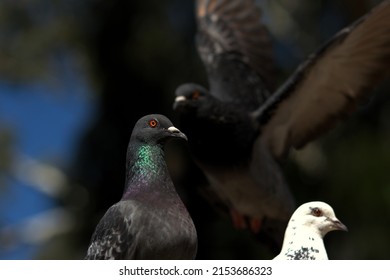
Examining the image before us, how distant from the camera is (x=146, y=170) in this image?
6.58 meters

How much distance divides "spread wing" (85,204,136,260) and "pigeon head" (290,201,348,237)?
0.97m

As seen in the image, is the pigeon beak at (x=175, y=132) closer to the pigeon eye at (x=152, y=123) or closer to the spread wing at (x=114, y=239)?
the pigeon eye at (x=152, y=123)

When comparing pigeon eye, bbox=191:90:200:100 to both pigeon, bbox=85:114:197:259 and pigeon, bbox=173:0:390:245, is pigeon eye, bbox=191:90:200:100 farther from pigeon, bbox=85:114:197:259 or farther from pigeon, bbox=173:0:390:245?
pigeon, bbox=85:114:197:259

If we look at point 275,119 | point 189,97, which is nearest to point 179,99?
point 189,97

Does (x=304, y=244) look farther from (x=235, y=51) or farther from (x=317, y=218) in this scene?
(x=235, y=51)

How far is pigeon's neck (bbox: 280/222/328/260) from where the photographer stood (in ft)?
20.1

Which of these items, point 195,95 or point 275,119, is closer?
point 195,95

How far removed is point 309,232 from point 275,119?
239 inches

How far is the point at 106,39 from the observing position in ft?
86.5

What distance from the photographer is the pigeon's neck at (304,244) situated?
20.1 ft

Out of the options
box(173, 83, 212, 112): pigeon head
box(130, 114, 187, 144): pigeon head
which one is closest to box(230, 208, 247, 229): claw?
box(173, 83, 212, 112): pigeon head

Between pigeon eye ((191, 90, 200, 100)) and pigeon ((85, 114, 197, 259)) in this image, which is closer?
pigeon ((85, 114, 197, 259))

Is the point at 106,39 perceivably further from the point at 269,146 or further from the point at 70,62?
the point at 269,146

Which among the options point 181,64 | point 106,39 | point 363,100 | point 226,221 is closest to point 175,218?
point 363,100
